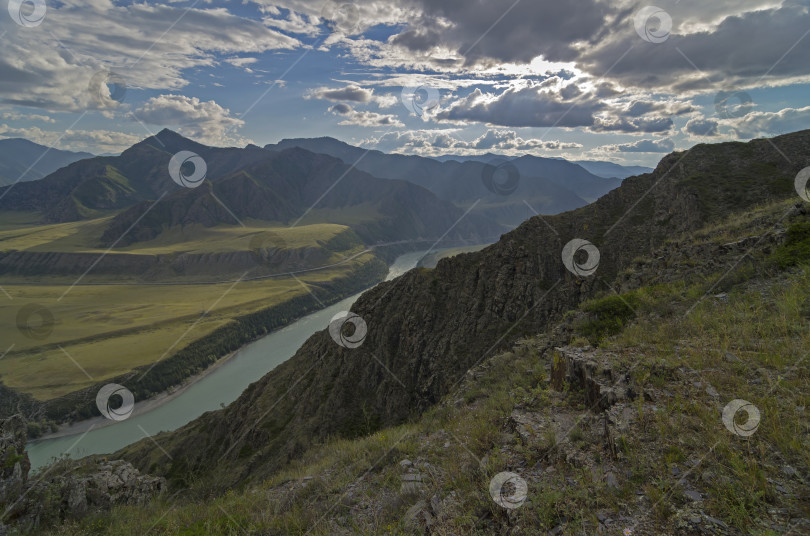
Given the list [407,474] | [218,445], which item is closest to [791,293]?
[407,474]

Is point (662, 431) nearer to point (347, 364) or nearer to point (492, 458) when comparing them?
point (492, 458)

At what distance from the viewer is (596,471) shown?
5.38 meters

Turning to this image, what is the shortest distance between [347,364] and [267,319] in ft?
368

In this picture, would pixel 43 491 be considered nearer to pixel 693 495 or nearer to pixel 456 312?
pixel 693 495
